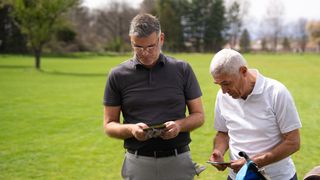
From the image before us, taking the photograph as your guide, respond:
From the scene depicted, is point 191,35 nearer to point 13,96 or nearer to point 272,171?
point 13,96

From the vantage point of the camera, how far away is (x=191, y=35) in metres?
97.6

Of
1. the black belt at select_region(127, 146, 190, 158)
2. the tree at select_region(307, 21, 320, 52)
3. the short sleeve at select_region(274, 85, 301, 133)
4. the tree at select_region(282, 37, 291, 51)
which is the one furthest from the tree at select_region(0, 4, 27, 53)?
the tree at select_region(307, 21, 320, 52)

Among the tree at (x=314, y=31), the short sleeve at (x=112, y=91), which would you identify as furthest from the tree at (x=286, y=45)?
the short sleeve at (x=112, y=91)

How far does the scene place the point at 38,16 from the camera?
37031 mm

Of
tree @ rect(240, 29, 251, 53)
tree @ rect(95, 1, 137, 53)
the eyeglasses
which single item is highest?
tree @ rect(95, 1, 137, 53)

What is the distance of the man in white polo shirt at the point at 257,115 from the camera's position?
3307mm

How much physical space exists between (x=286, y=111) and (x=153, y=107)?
1.10 meters

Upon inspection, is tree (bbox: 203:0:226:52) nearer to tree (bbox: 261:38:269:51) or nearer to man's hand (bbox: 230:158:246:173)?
tree (bbox: 261:38:269:51)

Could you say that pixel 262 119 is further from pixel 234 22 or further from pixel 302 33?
pixel 302 33

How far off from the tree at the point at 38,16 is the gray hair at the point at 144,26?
33647 millimetres

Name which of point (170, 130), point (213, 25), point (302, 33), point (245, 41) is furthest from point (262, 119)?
point (302, 33)

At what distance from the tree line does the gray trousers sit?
5821cm

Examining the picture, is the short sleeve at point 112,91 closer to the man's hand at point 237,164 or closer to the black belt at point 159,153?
the black belt at point 159,153

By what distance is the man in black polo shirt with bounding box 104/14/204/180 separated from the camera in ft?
12.8
